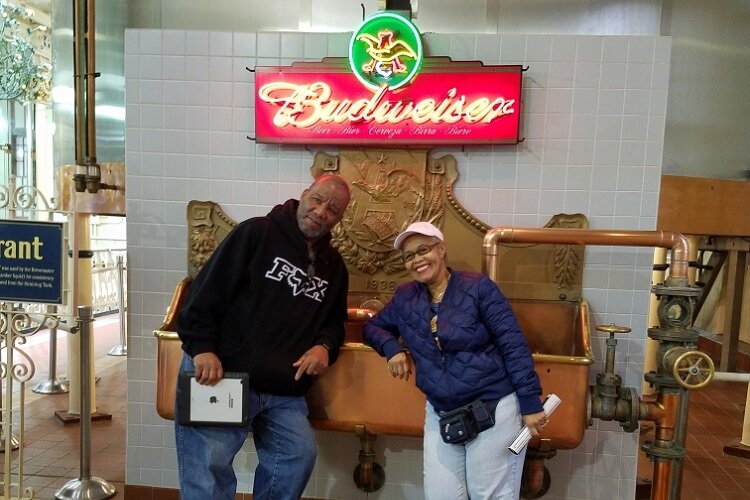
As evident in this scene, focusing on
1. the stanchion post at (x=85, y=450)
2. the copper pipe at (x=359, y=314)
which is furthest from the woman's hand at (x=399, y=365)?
the stanchion post at (x=85, y=450)

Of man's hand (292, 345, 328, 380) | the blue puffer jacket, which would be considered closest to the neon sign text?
the blue puffer jacket

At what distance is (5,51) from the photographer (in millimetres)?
4992

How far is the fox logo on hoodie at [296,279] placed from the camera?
232 centimetres

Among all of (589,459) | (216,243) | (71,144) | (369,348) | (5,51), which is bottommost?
(589,459)

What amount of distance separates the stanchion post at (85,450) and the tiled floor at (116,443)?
0.12 metres

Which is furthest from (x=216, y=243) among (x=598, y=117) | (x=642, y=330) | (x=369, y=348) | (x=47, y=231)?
(x=642, y=330)

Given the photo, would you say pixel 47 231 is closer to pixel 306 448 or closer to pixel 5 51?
pixel 306 448

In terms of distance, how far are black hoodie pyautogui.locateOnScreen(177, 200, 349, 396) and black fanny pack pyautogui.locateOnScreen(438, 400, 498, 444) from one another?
2.17 ft

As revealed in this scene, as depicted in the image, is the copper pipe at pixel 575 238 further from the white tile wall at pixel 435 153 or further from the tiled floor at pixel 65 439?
the tiled floor at pixel 65 439

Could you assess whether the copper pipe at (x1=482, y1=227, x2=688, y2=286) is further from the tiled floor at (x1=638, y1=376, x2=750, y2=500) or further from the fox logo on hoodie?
the tiled floor at (x1=638, y1=376, x2=750, y2=500)

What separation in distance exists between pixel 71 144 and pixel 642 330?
437 cm

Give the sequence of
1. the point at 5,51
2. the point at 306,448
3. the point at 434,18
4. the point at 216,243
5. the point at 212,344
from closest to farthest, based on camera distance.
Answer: the point at 212,344, the point at 306,448, the point at 216,243, the point at 434,18, the point at 5,51

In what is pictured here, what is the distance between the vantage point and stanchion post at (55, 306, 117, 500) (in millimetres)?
3000

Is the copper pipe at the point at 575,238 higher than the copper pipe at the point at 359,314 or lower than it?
higher
